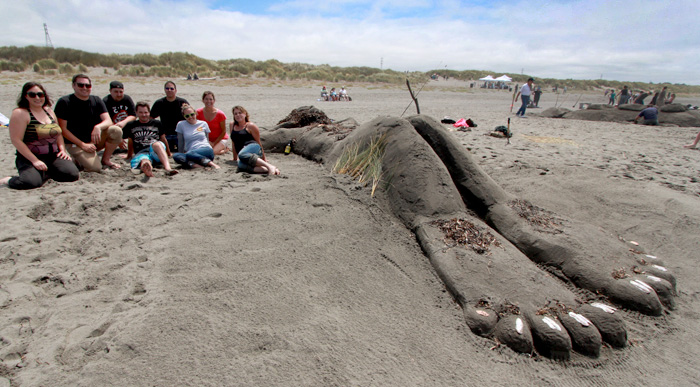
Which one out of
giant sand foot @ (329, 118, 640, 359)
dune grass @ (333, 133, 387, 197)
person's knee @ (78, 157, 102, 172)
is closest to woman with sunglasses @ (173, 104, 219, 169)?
person's knee @ (78, 157, 102, 172)

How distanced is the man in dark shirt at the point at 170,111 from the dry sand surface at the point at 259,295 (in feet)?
5.94

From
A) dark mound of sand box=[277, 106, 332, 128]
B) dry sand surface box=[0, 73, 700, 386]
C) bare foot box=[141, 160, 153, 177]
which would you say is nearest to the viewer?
dry sand surface box=[0, 73, 700, 386]

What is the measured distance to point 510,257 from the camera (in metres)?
2.79

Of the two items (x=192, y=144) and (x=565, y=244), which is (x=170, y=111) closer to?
(x=192, y=144)

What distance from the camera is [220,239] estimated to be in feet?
10.0

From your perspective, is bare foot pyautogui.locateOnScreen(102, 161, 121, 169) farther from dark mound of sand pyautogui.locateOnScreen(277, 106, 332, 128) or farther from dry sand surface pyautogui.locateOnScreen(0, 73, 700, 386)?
dark mound of sand pyautogui.locateOnScreen(277, 106, 332, 128)

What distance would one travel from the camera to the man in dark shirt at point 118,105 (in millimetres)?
5633

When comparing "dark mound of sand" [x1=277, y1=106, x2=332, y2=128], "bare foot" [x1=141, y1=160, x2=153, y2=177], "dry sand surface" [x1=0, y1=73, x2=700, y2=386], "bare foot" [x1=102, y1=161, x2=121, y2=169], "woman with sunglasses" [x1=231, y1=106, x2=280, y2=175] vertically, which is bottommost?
"dry sand surface" [x1=0, y1=73, x2=700, y2=386]

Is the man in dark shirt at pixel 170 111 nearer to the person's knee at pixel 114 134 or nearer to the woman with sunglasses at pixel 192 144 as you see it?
the woman with sunglasses at pixel 192 144

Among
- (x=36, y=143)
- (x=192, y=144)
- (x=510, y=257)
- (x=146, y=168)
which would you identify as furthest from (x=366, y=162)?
(x=36, y=143)

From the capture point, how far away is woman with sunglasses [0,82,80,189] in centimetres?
413

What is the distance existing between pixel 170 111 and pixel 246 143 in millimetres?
1635

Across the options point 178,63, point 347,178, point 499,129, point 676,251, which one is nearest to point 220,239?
point 347,178

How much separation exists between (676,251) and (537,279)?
217cm
